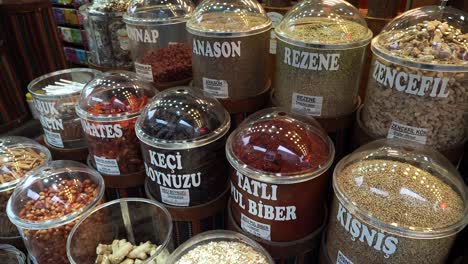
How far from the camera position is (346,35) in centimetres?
109

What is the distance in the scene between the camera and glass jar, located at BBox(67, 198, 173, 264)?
42.1 inches

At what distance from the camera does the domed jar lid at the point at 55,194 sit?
3.60ft

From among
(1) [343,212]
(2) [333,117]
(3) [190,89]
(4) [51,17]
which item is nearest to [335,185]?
(1) [343,212]

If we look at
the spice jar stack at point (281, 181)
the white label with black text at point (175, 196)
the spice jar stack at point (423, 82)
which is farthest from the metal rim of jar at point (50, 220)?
the spice jar stack at point (423, 82)

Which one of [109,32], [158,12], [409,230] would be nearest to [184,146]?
[409,230]

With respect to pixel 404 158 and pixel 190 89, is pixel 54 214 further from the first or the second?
pixel 404 158

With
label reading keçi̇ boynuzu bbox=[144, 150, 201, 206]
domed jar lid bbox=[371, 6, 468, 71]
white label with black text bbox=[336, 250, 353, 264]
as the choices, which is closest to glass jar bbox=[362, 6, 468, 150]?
domed jar lid bbox=[371, 6, 468, 71]

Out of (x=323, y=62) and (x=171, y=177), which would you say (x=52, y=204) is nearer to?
(x=171, y=177)

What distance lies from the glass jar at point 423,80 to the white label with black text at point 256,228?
0.45 m

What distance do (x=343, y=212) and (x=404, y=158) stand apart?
253mm

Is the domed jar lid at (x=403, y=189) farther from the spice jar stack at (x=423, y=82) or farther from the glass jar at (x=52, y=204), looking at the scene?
the glass jar at (x=52, y=204)

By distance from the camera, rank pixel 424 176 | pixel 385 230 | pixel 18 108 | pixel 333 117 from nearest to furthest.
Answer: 1. pixel 385 230
2. pixel 424 176
3. pixel 333 117
4. pixel 18 108

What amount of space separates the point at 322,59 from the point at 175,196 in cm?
65

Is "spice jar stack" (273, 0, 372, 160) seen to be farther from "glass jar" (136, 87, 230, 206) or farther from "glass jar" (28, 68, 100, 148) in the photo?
"glass jar" (28, 68, 100, 148)
